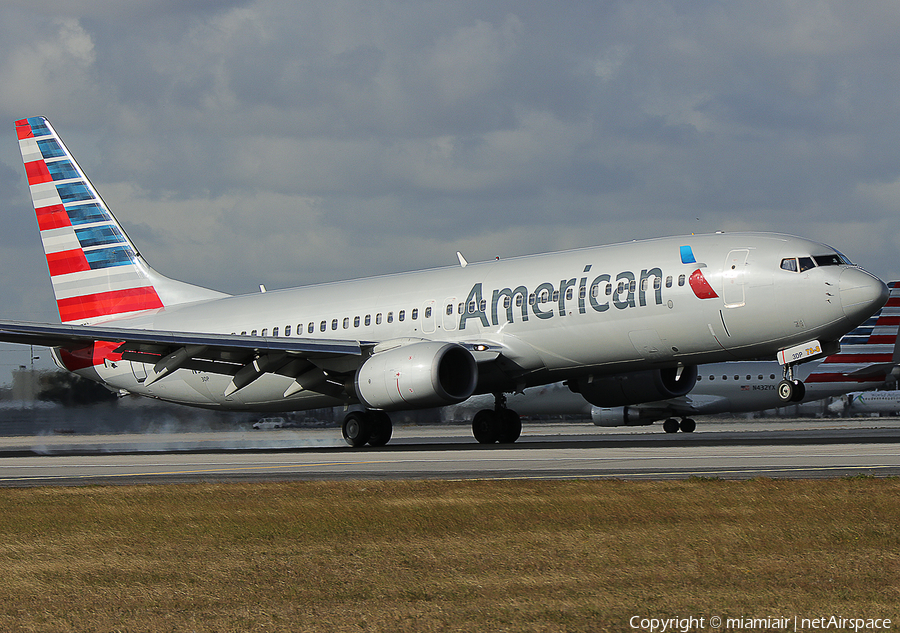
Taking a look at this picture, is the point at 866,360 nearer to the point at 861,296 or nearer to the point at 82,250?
the point at 861,296

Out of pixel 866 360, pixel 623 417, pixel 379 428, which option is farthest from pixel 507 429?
pixel 866 360

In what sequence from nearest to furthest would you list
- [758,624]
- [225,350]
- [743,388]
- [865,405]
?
[758,624], [225,350], [743,388], [865,405]

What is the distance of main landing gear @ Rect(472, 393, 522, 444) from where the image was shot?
1217 inches

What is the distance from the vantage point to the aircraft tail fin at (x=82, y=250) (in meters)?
36.0

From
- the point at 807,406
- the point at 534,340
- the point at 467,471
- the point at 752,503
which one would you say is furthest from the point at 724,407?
the point at 752,503

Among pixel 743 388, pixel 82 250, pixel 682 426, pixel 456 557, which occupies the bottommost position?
pixel 682 426

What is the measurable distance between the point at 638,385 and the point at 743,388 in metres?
23.8

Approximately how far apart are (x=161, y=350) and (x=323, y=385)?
486cm

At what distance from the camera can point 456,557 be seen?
8.88 meters

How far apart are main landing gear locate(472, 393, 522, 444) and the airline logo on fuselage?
3.67 metres

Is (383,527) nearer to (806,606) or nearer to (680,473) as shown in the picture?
(806,606)

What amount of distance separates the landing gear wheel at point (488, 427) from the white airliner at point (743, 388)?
18.8m

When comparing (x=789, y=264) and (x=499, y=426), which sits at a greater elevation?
(x=789, y=264)

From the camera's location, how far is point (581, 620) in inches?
254
